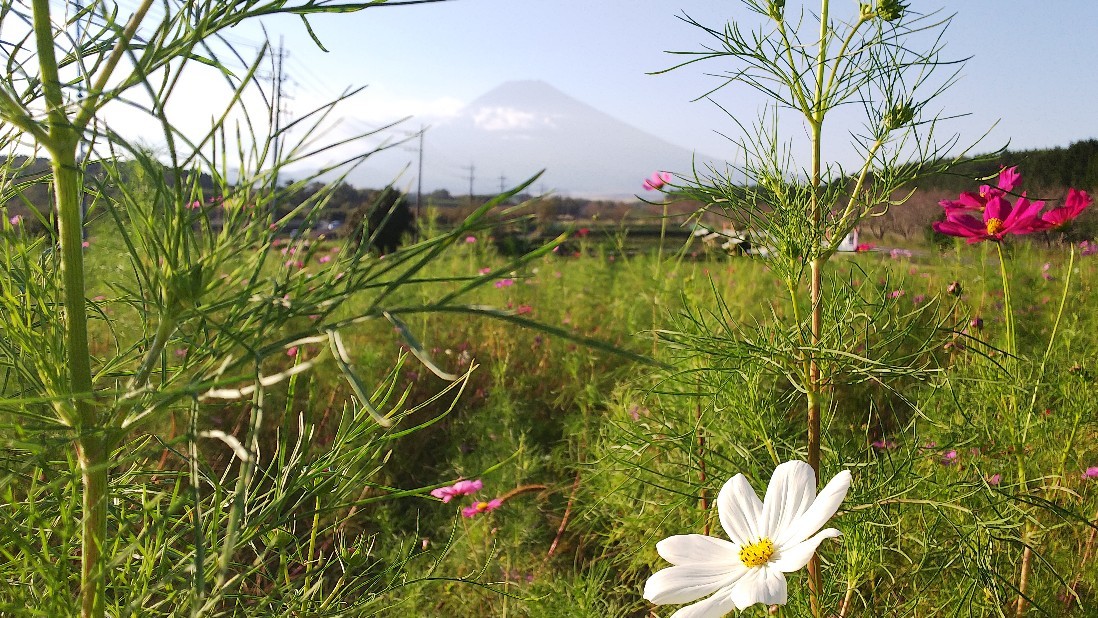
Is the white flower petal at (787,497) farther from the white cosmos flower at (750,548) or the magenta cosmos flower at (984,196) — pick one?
the magenta cosmos flower at (984,196)

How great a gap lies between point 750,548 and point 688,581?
8 cm

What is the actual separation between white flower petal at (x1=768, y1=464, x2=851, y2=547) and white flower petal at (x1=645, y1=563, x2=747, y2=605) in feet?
0.17

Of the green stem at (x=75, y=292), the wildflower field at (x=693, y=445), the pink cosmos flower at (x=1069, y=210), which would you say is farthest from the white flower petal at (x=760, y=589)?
the pink cosmos flower at (x=1069, y=210)

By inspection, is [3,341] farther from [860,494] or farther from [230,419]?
[230,419]

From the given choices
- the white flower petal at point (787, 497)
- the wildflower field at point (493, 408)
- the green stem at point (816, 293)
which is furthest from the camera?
the green stem at point (816, 293)

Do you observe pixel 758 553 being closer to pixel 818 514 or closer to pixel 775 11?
pixel 818 514

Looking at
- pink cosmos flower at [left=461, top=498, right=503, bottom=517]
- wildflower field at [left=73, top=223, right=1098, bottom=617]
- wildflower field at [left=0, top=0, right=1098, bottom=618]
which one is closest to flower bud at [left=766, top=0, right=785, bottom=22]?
wildflower field at [left=0, top=0, right=1098, bottom=618]

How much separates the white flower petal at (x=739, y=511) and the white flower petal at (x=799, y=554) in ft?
0.19

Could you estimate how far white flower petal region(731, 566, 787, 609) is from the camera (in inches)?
24.0

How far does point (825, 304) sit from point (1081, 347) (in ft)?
4.44

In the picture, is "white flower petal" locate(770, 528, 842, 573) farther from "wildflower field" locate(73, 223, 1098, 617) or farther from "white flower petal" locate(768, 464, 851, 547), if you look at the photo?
"wildflower field" locate(73, 223, 1098, 617)

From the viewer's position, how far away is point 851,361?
942mm

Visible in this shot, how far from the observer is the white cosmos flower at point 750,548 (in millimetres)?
636

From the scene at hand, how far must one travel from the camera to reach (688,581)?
0.69 meters
